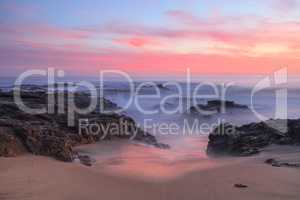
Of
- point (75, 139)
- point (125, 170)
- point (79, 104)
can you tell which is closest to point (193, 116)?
point (79, 104)

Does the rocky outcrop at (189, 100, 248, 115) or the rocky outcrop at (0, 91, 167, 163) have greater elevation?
the rocky outcrop at (0, 91, 167, 163)

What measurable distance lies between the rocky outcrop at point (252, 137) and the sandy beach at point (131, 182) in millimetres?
2078

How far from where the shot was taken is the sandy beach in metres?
5.19

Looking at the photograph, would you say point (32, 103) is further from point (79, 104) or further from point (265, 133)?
point (265, 133)

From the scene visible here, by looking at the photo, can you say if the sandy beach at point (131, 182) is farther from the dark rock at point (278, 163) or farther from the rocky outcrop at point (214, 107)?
the rocky outcrop at point (214, 107)

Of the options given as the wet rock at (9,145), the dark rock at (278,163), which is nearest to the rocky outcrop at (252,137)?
the dark rock at (278,163)

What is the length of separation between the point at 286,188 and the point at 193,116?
13484 millimetres

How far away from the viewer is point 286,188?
18.2ft

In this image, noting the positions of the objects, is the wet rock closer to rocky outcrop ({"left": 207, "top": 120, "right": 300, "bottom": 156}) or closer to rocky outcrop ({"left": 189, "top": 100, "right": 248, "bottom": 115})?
rocky outcrop ({"left": 207, "top": 120, "right": 300, "bottom": 156})

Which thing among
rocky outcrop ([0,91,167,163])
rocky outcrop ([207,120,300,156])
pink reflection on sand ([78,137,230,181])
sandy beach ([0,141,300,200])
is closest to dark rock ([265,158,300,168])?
sandy beach ([0,141,300,200])

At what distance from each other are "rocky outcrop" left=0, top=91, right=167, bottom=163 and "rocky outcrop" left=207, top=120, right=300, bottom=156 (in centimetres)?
142

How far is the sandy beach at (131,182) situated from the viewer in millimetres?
5188

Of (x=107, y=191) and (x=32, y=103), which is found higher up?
(x=32, y=103)

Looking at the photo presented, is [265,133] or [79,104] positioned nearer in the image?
[265,133]
